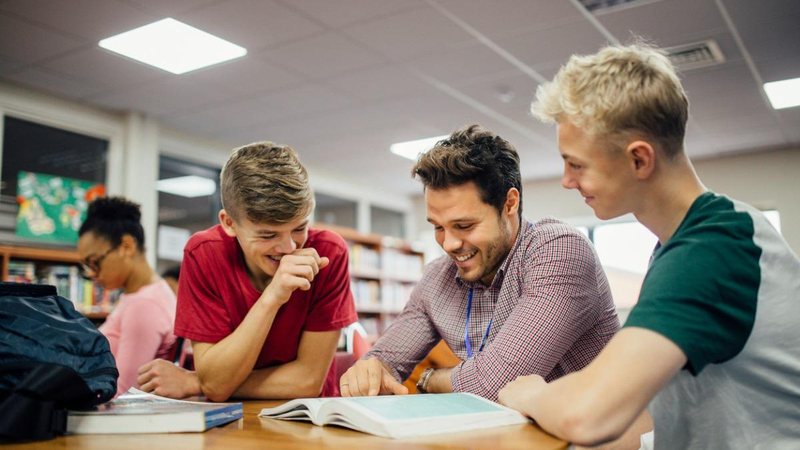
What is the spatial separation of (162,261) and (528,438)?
5.52 meters

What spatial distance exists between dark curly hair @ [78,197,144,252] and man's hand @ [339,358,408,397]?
67.5 inches

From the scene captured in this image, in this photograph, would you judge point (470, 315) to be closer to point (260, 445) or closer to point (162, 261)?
point (260, 445)

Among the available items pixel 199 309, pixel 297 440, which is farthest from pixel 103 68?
pixel 297 440

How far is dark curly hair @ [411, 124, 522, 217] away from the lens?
1.65 m

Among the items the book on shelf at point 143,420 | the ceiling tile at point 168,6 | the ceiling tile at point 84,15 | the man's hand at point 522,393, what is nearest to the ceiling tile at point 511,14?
the ceiling tile at point 168,6

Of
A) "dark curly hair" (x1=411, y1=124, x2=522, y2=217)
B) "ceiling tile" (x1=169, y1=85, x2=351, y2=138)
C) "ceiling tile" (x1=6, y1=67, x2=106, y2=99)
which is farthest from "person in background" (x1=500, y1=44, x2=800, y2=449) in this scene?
"ceiling tile" (x1=6, y1=67, x2=106, y2=99)

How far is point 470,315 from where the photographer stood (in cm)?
165

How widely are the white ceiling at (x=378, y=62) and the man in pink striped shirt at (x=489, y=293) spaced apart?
215 centimetres

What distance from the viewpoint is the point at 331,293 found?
178 centimetres

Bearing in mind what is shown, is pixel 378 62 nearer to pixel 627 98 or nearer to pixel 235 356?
pixel 235 356

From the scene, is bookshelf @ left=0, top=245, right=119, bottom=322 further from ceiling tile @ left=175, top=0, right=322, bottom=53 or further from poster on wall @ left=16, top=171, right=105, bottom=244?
ceiling tile @ left=175, top=0, right=322, bottom=53

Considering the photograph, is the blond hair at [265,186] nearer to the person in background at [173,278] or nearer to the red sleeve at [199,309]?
the red sleeve at [199,309]

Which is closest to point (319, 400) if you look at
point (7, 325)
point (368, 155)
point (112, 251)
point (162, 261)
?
point (7, 325)

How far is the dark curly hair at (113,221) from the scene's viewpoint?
2.86m
